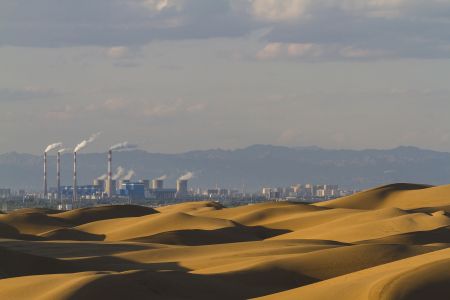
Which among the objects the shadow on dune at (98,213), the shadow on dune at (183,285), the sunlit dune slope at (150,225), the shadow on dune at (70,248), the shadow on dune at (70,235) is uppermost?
the shadow on dune at (98,213)

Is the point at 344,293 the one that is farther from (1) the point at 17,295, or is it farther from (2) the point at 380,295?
(1) the point at 17,295

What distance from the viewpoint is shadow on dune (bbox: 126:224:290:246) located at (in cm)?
6475

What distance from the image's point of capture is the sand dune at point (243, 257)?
30.1 m

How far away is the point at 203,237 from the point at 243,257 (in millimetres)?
21647

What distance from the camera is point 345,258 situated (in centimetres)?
3994

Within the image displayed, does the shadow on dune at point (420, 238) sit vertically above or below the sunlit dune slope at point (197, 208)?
below

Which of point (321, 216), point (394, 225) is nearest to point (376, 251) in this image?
point (394, 225)

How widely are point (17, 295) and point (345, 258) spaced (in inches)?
471

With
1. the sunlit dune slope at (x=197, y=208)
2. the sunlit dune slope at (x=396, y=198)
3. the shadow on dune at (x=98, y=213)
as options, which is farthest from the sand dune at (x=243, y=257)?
the sunlit dune slope at (x=197, y=208)

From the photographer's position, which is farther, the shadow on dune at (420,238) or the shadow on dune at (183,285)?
the shadow on dune at (420,238)

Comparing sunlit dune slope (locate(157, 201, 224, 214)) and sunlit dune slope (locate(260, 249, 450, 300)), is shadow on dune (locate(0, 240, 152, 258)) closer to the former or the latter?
sunlit dune slope (locate(260, 249, 450, 300))

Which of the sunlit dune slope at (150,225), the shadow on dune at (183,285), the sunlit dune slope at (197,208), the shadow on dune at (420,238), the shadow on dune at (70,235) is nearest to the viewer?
the shadow on dune at (183,285)

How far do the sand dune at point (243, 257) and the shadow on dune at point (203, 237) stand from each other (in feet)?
0.39

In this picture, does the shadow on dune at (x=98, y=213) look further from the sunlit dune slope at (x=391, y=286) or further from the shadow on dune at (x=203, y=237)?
the sunlit dune slope at (x=391, y=286)
